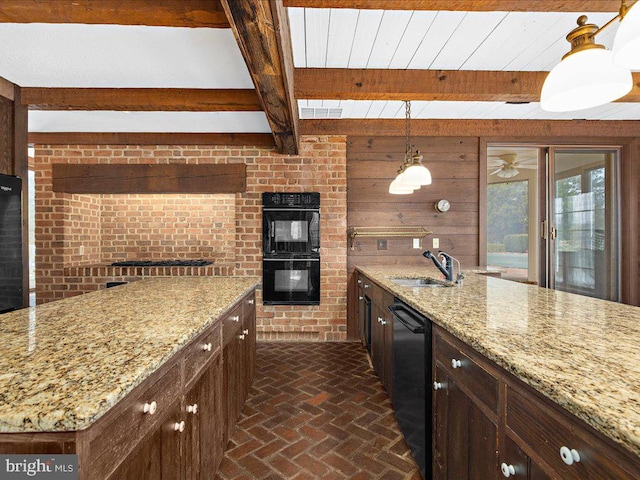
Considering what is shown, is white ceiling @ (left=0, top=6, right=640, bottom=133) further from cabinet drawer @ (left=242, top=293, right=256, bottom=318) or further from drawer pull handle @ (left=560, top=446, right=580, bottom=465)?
drawer pull handle @ (left=560, top=446, right=580, bottom=465)

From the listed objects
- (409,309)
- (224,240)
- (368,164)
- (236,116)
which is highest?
(236,116)

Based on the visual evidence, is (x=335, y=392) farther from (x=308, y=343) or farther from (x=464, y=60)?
(x=464, y=60)

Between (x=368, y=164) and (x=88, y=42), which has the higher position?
(x=88, y=42)

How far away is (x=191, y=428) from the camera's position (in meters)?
1.28

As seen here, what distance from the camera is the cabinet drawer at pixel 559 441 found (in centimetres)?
64

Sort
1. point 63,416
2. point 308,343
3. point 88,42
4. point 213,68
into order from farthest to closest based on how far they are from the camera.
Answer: point 308,343, point 213,68, point 88,42, point 63,416

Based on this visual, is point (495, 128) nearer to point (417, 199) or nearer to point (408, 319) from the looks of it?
point (417, 199)

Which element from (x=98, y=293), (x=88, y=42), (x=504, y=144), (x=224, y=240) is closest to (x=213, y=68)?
(x=88, y=42)

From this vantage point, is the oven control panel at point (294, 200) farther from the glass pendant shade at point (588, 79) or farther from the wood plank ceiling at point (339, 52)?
the glass pendant shade at point (588, 79)

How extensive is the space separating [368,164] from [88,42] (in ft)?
9.14

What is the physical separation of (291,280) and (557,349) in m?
3.07

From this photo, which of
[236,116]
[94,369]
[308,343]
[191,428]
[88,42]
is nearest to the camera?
[94,369]

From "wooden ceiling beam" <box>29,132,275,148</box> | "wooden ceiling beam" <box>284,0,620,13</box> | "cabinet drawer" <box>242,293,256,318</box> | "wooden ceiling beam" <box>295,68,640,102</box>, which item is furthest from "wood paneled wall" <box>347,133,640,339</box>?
"wooden ceiling beam" <box>284,0,620,13</box>

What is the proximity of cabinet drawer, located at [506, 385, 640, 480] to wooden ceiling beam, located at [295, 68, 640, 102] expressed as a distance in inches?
90.9
